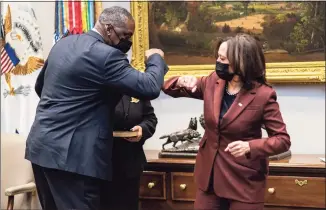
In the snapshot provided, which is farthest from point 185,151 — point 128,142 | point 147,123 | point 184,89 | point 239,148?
point 239,148

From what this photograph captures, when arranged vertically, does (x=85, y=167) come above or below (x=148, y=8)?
below

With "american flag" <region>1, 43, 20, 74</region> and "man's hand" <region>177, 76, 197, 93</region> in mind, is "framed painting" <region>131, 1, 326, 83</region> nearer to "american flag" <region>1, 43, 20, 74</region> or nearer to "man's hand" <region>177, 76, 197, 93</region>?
"american flag" <region>1, 43, 20, 74</region>

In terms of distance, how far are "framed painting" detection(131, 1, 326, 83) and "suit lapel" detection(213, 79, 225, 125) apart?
56.1 inches

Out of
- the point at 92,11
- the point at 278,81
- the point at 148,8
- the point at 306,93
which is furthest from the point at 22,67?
the point at 306,93

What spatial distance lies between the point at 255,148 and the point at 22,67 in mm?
2121

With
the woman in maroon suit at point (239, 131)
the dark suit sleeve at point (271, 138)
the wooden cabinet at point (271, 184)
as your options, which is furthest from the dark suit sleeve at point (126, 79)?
the wooden cabinet at point (271, 184)

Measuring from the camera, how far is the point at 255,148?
75.0 inches

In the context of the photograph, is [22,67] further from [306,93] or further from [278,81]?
[306,93]

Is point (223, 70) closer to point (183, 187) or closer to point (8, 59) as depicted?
point (183, 187)

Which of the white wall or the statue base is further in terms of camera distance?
the white wall

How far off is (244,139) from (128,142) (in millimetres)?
818

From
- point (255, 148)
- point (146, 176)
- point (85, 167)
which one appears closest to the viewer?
point (255, 148)

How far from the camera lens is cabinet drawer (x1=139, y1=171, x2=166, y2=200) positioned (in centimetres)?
313

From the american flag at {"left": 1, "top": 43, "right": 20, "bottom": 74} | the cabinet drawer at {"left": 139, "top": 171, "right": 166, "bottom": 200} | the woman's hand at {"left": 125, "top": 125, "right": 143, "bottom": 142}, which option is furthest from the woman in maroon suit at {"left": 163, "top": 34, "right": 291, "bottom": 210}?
the american flag at {"left": 1, "top": 43, "right": 20, "bottom": 74}
